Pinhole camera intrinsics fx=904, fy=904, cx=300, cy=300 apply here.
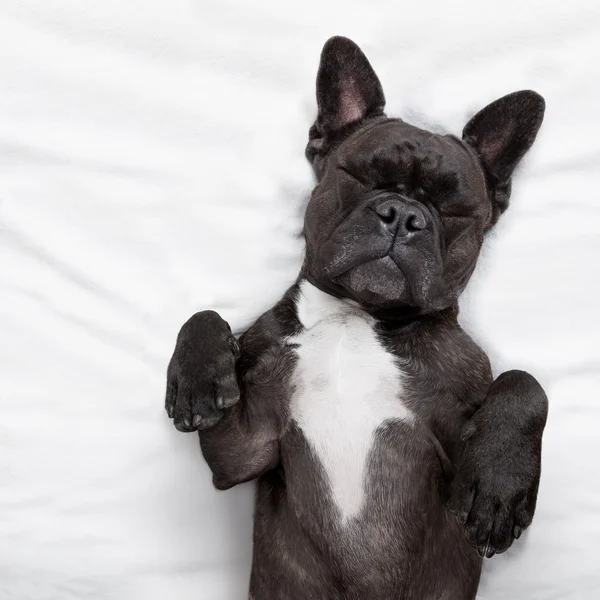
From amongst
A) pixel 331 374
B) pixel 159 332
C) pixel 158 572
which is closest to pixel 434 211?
pixel 331 374

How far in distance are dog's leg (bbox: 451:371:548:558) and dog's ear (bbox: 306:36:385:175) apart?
1.04 m

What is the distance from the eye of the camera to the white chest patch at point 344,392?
8.84 ft

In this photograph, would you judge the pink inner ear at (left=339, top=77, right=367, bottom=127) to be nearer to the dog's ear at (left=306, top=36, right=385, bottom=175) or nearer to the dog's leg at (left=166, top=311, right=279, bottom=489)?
the dog's ear at (left=306, top=36, right=385, bottom=175)

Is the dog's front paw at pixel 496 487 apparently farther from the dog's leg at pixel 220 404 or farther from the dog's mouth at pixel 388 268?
the dog's leg at pixel 220 404

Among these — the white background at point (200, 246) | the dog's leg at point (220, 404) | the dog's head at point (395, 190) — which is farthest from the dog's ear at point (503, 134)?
Answer: the dog's leg at point (220, 404)

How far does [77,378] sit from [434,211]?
131 centimetres

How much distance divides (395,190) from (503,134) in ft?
1.68

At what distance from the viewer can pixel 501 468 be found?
239 centimetres

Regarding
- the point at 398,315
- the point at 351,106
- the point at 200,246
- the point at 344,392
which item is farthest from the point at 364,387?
the point at 351,106

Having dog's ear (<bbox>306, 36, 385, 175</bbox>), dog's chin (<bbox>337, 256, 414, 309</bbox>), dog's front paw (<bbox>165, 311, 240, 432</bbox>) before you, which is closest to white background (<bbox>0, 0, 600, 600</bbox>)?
dog's ear (<bbox>306, 36, 385, 175</bbox>)

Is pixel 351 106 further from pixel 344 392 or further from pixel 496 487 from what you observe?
pixel 496 487

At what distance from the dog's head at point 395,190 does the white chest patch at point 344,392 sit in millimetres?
126

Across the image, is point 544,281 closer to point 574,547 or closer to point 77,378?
point 574,547

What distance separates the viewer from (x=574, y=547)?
3.08 metres
